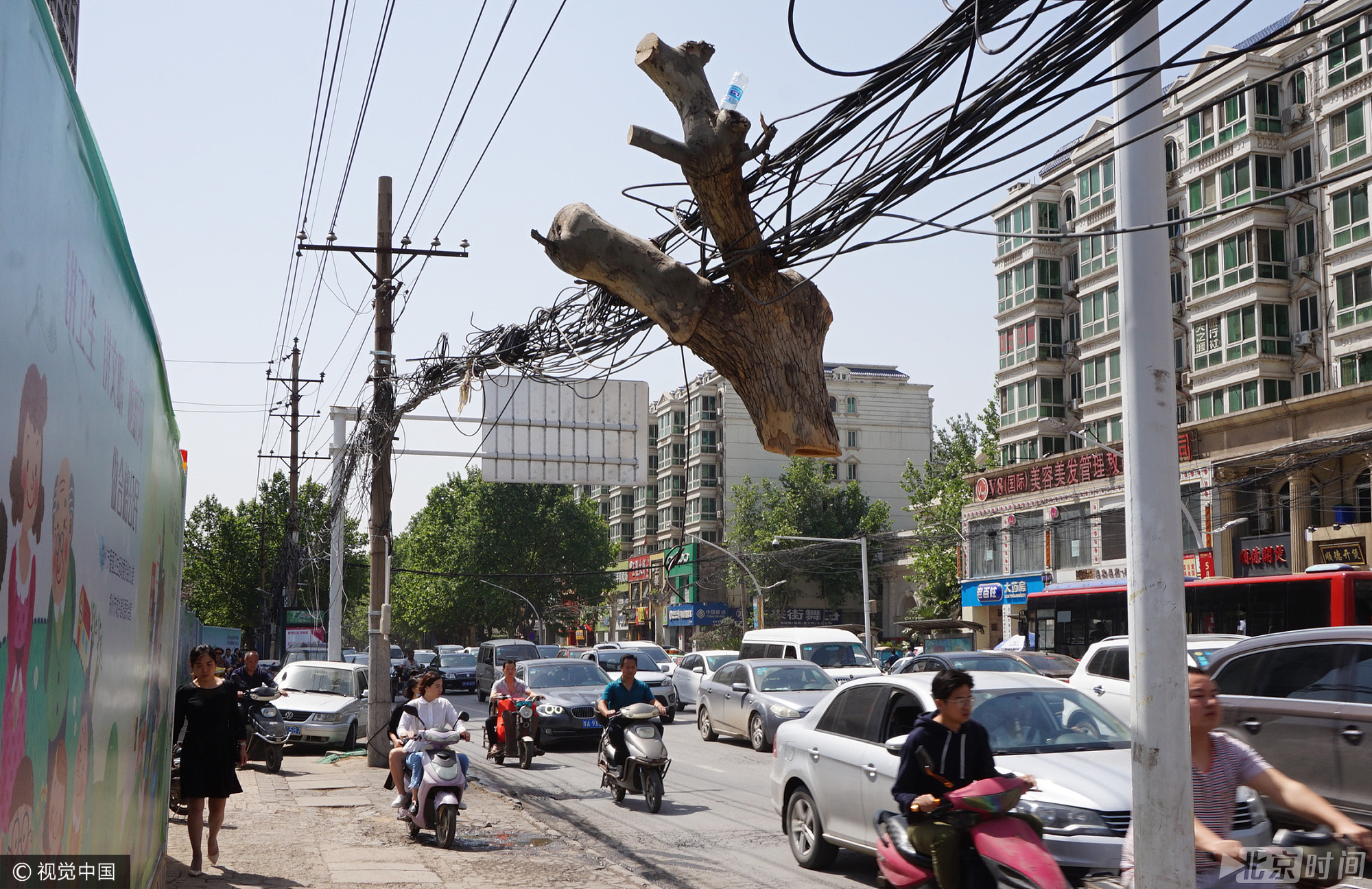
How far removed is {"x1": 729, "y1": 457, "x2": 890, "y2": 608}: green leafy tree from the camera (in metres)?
80.7

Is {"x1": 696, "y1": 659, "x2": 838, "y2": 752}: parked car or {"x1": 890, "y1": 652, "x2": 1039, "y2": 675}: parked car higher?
{"x1": 890, "y1": 652, "x2": 1039, "y2": 675}: parked car

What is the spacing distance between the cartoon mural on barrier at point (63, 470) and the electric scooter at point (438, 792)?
21.2 feet

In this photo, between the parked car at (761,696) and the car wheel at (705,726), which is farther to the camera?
the car wheel at (705,726)

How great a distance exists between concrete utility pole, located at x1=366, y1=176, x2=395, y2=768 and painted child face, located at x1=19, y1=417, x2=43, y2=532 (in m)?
15.9

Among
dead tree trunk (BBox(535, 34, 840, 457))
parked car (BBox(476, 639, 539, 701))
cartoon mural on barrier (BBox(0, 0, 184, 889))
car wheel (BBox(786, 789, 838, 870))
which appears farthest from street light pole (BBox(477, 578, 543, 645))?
cartoon mural on barrier (BBox(0, 0, 184, 889))

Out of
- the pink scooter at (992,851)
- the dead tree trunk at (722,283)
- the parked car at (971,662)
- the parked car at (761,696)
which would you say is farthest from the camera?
the parked car at (971,662)

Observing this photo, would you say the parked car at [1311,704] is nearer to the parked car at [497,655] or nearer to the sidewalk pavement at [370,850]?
the sidewalk pavement at [370,850]

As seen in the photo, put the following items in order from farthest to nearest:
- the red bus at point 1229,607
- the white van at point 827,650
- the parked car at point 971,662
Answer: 1. the white van at point 827,650
2. the red bus at point 1229,607
3. the parked car at point 971,662

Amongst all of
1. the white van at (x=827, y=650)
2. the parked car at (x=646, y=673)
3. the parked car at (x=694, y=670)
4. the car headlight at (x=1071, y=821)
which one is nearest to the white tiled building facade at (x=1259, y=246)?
the white van at (x=827, y=650)

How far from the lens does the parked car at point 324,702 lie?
20062 mm

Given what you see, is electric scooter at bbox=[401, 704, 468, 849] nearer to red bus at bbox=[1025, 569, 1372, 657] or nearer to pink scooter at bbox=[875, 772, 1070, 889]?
pink scooter at bbox=[875, 772, 1070, 889]

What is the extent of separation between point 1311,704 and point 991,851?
12.7 ft

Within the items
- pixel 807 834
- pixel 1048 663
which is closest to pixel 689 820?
pixel 807 834

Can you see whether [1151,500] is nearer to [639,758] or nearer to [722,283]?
[722,283]
